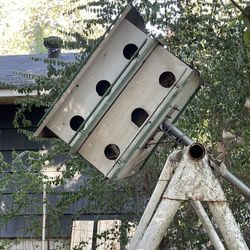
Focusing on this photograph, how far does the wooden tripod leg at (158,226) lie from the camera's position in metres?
2.95

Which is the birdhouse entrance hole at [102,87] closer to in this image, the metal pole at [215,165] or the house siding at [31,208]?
the metal pole at [215,165]

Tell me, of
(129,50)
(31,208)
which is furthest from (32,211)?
(129,50)

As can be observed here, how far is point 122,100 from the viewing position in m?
3.62

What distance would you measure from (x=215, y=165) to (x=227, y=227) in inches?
13.2

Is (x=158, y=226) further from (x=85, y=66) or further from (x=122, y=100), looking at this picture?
(x=85, y=66)

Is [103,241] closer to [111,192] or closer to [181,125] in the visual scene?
[111,192]

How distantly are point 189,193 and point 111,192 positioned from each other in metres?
2.79

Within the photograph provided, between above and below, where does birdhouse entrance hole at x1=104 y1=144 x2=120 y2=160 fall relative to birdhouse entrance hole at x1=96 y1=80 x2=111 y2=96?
below

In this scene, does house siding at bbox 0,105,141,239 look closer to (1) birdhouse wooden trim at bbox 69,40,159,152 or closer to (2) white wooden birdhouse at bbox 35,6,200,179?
(2) white wooden birdhouse at bbox 35,6,200,179

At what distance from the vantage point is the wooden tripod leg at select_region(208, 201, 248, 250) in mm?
→ 2941

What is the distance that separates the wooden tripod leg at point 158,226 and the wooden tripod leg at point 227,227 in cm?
22

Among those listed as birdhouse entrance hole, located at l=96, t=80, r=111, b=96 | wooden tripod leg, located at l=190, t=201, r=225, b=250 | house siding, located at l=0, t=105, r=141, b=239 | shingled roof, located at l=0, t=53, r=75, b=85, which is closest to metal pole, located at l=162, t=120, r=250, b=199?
wooden tripod leg, located at l=190, t=201, r=225, b=250

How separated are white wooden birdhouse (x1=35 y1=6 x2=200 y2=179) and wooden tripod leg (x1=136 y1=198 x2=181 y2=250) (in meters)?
0.50

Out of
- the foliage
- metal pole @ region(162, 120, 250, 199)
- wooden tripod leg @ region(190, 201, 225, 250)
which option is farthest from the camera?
the foliage
